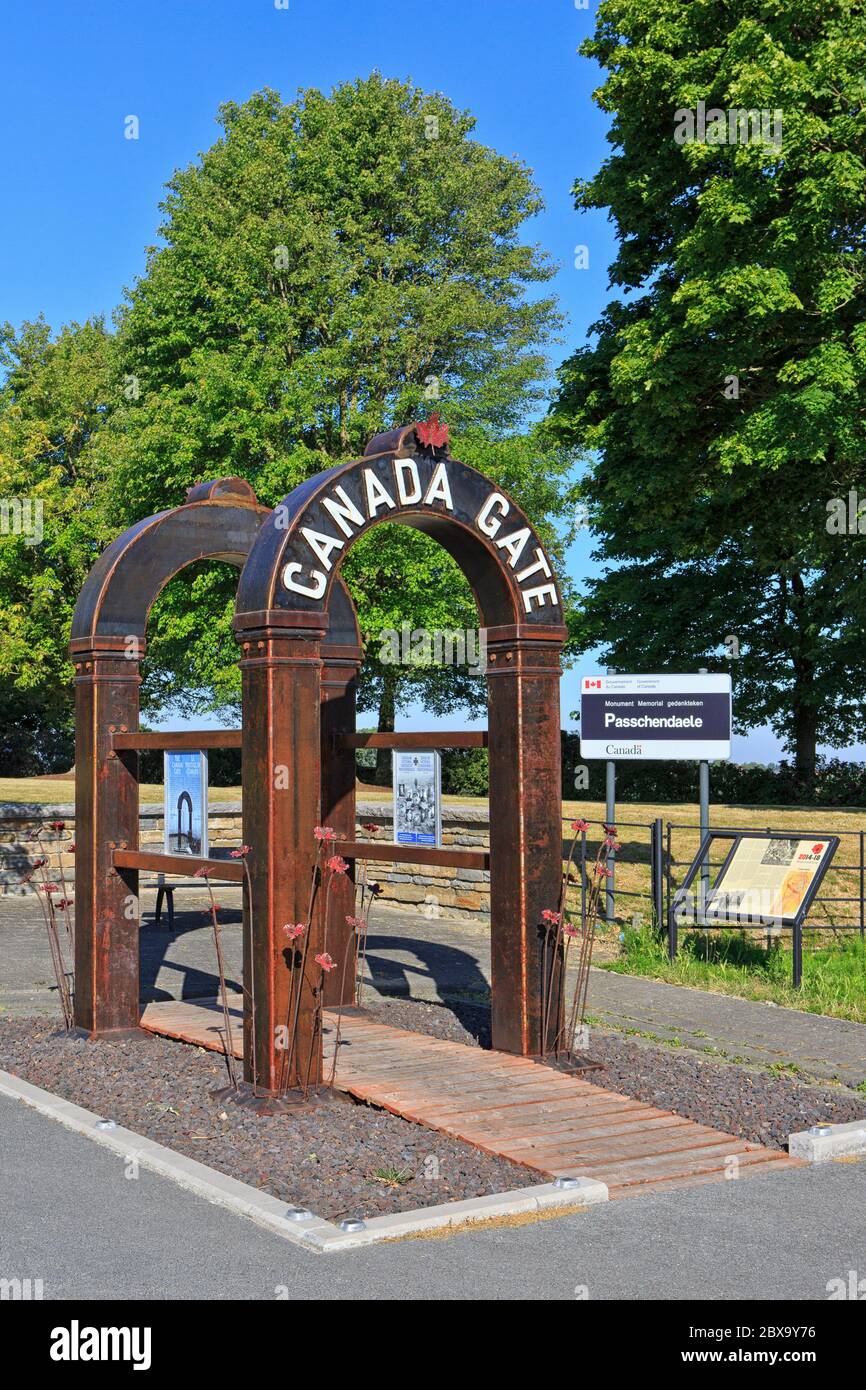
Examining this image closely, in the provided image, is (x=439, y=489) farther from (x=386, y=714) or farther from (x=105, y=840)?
(x=386, y=714)

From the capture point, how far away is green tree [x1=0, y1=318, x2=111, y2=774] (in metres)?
30.8

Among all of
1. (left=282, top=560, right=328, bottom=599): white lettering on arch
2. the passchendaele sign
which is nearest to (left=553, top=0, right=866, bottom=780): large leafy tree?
the passchendaele sign

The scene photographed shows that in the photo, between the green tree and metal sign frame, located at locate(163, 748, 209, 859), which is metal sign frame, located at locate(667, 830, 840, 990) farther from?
the green tree

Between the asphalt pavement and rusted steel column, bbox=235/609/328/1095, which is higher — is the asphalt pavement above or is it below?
below

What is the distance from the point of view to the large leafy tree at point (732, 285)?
17531mm

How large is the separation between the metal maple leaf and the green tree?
66.0 ft

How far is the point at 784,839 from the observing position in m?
11.5

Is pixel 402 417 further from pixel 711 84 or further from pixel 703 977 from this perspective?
pixel 703 977

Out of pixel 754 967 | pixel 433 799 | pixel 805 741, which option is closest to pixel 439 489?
pixel 433 799

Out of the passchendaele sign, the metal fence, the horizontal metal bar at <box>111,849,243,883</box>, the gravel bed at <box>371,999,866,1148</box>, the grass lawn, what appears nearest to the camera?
the gravel bed at <box>371,999,866,1148</box>

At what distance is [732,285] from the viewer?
57.5 ft

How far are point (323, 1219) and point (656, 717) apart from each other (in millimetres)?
9704

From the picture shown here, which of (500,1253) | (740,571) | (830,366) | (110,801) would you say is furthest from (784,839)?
(740,571)

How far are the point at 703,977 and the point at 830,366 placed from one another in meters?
9.29
